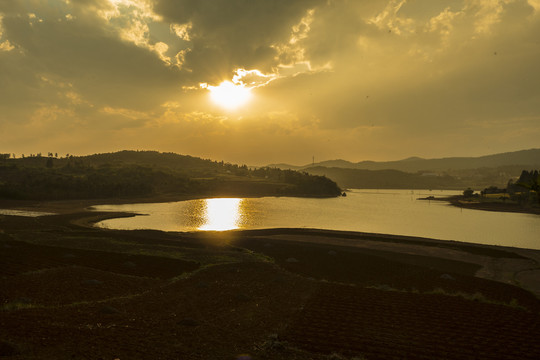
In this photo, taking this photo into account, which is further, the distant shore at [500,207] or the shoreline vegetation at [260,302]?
the distant shore at [500,207]

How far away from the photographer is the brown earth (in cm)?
1703

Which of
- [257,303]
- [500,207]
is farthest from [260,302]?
[500,207]

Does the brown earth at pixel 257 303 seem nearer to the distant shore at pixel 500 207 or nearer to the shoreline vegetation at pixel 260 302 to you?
the shoreline vegetation at pixel 260 302

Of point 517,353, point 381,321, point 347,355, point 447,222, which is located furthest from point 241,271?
point 447,222

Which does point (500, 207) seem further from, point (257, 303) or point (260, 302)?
point (257, 303)

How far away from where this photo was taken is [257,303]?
85.1 feet

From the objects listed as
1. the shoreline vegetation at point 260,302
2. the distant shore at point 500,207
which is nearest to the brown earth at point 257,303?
the shoreline vegetation at point 260,302

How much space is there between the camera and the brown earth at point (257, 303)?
17.0 metres

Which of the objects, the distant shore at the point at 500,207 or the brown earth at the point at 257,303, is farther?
the distant shore at the point at 500,207

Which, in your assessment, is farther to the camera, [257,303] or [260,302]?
[260,302]

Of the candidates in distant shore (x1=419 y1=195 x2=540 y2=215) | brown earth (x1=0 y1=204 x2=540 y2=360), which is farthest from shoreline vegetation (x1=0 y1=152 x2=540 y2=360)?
distant shore (x1=419 y1=195 x2=540 y2=215)

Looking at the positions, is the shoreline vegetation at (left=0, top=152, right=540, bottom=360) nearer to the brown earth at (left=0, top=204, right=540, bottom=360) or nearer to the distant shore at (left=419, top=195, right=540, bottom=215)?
the brown earth at (left=0, top=204, right=540, bottom=360)

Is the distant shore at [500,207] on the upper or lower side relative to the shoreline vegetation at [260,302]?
lower

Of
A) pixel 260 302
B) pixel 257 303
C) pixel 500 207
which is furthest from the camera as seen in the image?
pixel 500 207
